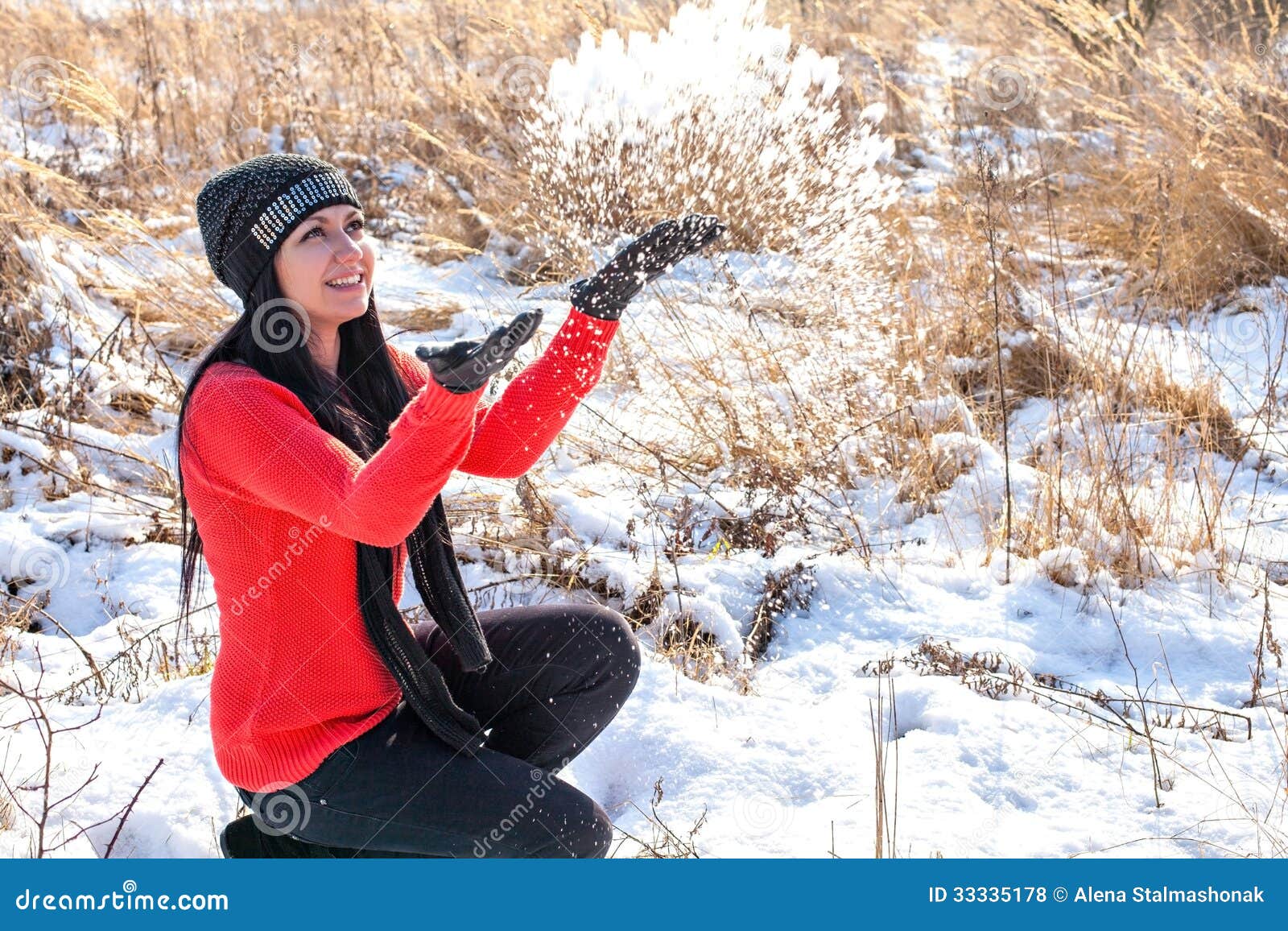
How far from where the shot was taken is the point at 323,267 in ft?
6.19

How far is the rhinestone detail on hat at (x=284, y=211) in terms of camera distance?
188cm

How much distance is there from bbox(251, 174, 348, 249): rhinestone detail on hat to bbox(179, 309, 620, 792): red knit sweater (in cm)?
23

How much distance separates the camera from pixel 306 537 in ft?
6.05

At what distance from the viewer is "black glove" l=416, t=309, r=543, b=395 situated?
59.6 inches

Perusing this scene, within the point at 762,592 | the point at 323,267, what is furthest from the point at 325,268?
the point at 762,592

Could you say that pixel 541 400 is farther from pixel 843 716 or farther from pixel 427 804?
pixel 843 716

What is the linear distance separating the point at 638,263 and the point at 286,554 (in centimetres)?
74

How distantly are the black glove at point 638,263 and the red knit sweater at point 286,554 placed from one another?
33cm

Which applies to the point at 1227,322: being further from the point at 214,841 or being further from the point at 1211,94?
the point at 214,841

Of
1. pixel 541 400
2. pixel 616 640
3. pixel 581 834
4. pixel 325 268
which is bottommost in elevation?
pixel 581 834

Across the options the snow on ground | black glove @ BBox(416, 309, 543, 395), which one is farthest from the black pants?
black glove @ BBox(416, 309, 543, 395)

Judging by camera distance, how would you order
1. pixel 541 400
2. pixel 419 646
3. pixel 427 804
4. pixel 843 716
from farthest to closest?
pixel 843 716 → pixel 541 400 → pixel 419 646 → pixel 427 804

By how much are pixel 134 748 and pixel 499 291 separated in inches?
108

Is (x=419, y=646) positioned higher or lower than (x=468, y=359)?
lower
